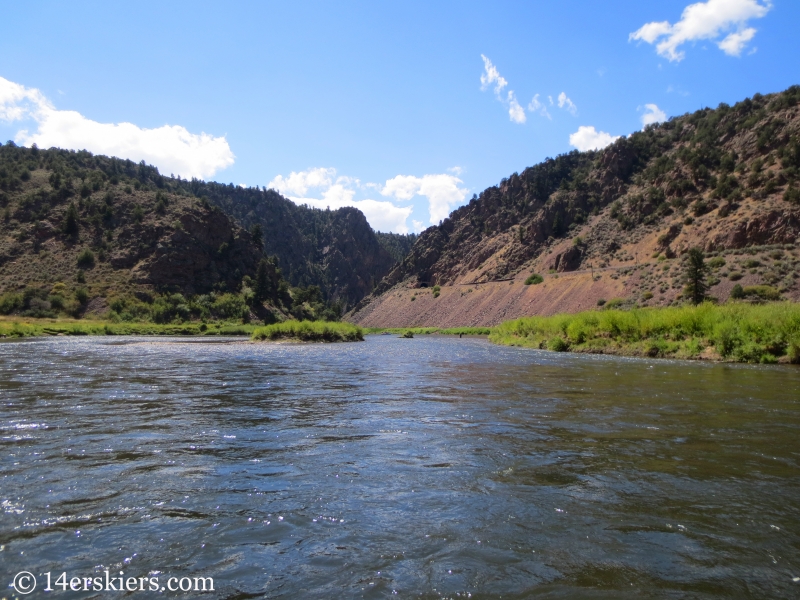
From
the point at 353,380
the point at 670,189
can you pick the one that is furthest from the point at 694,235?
the point at 353,380

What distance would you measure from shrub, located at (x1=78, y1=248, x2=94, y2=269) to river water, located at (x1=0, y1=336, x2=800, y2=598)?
96.2m

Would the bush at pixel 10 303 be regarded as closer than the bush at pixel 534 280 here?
Yes

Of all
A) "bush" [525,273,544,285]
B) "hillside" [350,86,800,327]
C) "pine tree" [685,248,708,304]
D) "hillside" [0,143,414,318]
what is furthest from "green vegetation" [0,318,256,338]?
"pine tree" [685,248,708,304]

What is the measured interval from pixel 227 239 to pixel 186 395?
4536 inches

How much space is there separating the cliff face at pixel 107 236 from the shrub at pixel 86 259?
6.6 inches

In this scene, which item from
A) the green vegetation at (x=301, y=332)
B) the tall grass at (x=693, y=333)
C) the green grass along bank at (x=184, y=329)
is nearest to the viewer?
the tall grass at (x=693, y=333)

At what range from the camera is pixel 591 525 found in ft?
18.9

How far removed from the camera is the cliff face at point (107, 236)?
9544 centimetres

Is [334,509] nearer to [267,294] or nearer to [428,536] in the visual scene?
[428,536]

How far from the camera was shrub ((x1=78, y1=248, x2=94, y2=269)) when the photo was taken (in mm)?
96938

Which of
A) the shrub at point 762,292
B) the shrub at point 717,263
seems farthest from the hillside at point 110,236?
the shrub at point 762,292

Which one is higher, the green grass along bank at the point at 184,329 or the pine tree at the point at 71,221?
the pine tree at the point at 71,221

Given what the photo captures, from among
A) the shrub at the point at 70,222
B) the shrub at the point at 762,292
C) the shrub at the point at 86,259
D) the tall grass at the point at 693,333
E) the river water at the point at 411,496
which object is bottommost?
the river water at the point at 411,496

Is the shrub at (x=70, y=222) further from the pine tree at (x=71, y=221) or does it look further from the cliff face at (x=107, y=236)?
the cliff face at (x=107, y=236)
